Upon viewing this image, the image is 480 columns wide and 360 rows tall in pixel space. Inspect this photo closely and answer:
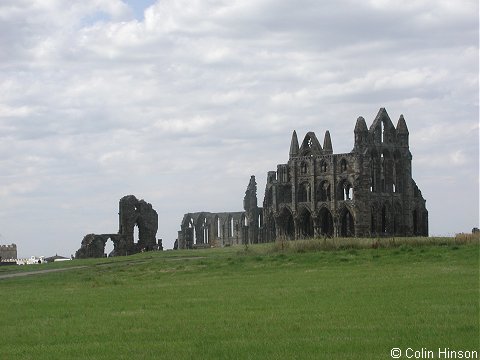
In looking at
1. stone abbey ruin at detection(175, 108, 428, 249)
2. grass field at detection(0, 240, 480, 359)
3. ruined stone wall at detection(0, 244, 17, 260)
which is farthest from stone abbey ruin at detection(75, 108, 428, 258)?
grass field at detection(0, 240, 480, 359)

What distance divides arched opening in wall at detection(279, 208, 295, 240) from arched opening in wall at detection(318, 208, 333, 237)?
3632 millimetres

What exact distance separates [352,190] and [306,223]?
8.16 metres

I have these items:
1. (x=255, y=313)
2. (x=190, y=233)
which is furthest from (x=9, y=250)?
(x=255, y=313)

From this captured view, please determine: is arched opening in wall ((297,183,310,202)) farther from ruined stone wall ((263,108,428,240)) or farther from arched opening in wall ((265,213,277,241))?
arched opening in wall ((265,213,277,241))

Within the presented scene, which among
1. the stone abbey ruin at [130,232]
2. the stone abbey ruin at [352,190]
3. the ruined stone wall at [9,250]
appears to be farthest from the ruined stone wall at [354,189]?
the ruined stone wall at [9,250]

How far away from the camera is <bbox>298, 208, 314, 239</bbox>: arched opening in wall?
306ft

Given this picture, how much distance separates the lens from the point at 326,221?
93250mm

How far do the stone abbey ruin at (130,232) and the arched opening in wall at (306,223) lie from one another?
15.4 m

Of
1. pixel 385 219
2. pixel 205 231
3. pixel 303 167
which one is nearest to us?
pixel 385 219

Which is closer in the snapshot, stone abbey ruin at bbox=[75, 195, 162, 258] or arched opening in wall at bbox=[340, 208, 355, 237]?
stone abbey ruin at bbox=[75, 195, 162, 258]

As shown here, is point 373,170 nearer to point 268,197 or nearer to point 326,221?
point 326,221

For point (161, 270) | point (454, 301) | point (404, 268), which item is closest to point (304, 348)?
point (454, 301)

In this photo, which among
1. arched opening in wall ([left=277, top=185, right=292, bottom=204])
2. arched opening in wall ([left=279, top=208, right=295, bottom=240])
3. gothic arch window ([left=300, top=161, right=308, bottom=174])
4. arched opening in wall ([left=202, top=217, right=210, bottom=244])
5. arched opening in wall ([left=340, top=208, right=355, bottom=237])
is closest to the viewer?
arched opening in wall ([left=340, top=208, right=355, bottom=237])

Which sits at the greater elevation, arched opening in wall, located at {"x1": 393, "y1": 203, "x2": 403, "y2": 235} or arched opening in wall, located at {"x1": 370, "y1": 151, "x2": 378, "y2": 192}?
arched opening in wall, located at {"x1": 370, "y1": 151, "x2": 378, "y2": 192}
